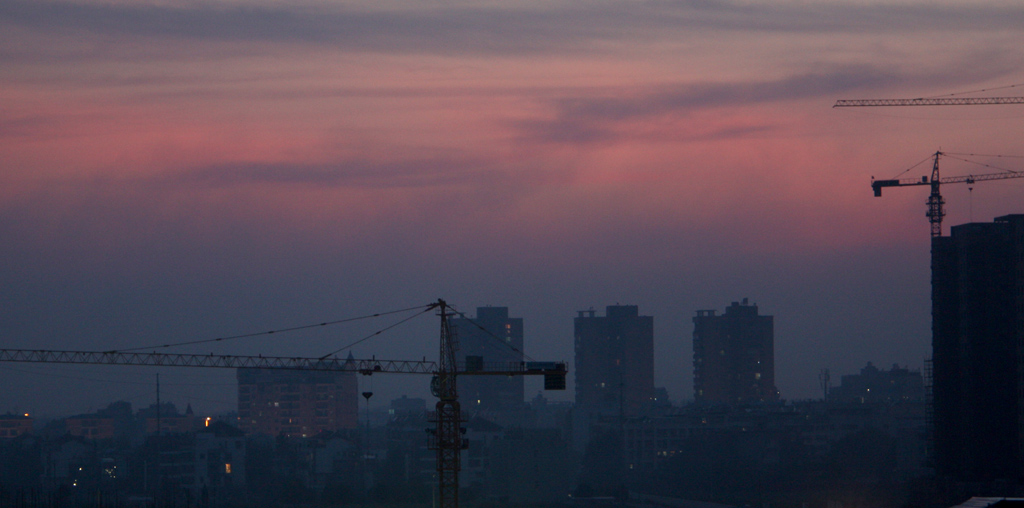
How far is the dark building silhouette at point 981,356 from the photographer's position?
81.7 metres

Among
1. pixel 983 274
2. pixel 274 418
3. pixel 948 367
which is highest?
pixel 983 274

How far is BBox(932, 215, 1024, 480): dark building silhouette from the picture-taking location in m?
81.7

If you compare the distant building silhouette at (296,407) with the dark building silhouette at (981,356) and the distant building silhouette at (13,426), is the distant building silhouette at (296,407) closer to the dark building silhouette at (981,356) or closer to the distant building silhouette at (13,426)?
the distant building silhouette at (13,426)

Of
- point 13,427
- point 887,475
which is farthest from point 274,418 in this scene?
point 887,475

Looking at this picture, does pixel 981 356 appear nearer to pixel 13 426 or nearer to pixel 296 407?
pixel 296 407

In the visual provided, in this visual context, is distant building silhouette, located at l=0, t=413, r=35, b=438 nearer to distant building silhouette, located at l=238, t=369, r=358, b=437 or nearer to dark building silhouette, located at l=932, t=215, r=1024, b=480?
distant building silhouette, located at l=238, t=369, r=358, b=437

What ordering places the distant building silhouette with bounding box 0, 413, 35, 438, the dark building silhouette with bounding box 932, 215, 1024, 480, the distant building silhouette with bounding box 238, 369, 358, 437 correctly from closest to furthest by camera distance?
the dark building silhouette with bounding box 932, 215, 1024, 480 < the distant building silhouette with bounding box 0, 413, 35, 438 < the distant building silhouette with bounding box 238, 369, 358, 437

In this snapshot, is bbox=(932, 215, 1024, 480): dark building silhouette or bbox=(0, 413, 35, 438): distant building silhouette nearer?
bbox=(932, 215, 1024, 480): dark building silhouette

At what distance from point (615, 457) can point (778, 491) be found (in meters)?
33.2

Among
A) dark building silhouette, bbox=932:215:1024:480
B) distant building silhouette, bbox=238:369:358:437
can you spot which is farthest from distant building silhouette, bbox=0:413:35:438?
dark building silhouette, bbox=932:215:1024:480

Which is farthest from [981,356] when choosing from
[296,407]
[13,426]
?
[13,426]

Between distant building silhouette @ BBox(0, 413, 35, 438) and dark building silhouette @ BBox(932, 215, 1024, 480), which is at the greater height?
dark building silhouette @ BBox(932, 215, 1024, 480)

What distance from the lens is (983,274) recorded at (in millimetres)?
86000

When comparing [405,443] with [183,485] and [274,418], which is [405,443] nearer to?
[183,485]
